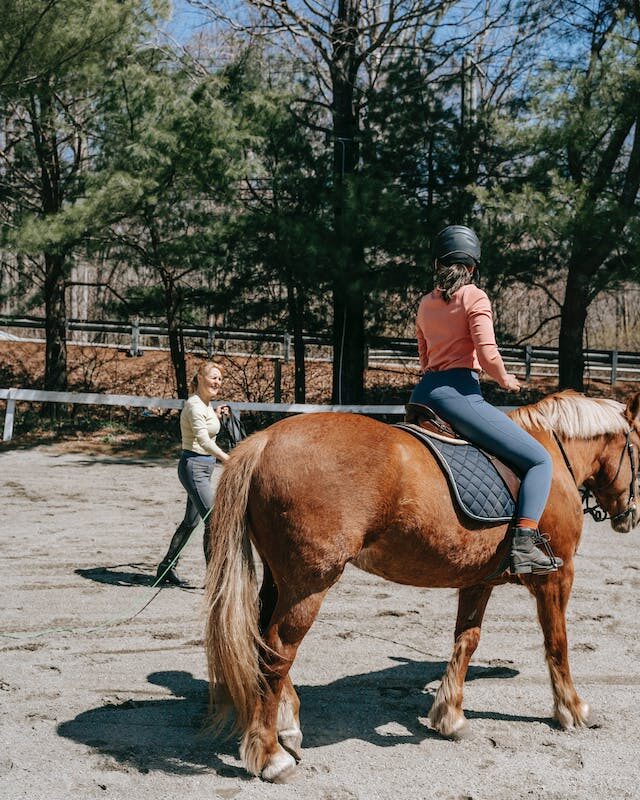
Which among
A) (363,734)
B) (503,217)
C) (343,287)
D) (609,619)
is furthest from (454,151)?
(363,734)

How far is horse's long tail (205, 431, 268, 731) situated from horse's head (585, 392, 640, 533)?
250 centimetres

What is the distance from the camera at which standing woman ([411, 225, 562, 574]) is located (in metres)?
4.46

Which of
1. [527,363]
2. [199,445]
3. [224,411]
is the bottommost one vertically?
[199,445]

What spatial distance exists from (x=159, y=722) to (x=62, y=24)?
529 inches

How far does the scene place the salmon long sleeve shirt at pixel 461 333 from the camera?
4434 mm

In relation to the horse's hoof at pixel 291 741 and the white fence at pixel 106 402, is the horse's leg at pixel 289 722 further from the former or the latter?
the white fence at pixel 106 402

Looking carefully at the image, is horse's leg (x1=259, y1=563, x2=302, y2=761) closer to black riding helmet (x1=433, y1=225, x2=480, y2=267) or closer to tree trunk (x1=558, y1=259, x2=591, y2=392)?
black riding helmet (x1=433, y1=225, x2=480, y2=267)

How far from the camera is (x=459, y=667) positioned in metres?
4.75

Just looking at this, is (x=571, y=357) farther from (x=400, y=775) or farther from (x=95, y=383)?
(x=400, y=775)

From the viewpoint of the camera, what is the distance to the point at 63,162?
18.3 m

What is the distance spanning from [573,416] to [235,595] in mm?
2507

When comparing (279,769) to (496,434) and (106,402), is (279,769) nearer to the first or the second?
(496,434)

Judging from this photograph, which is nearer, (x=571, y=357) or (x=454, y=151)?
(x=454, y=151)

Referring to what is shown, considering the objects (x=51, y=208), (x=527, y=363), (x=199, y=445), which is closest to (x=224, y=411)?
(x=199, y=445)
